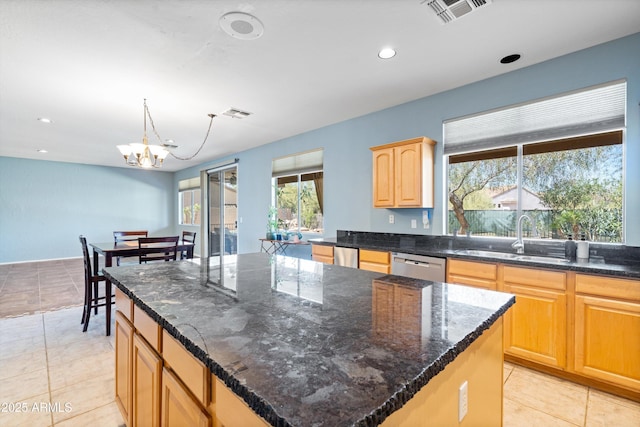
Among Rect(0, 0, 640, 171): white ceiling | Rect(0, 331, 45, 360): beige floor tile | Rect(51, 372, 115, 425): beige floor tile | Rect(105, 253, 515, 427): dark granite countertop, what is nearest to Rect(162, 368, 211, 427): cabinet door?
Rect(105, 253, 515, 427): dark granite countertop

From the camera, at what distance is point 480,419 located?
1.13 metres

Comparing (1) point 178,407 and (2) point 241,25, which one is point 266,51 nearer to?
(2) point 241,25

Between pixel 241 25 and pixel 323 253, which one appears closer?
pixel 241 25

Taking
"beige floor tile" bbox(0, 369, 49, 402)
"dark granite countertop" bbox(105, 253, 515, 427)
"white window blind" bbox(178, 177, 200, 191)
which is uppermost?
"white window blind" bbox(178, 177, 200, 191)

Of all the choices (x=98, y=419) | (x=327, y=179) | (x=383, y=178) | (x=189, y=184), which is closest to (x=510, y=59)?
(x=383, y=178)

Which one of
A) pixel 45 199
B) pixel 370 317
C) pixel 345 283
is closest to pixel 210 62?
pixel 345 283

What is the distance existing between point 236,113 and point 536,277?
3837 mm

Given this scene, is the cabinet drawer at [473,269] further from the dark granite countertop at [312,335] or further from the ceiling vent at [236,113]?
the ceiling vent at [236,113]

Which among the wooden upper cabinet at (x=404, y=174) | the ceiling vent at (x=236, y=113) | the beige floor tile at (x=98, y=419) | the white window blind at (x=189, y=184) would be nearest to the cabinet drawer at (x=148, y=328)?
the beige floor tile at (x=98, y=419)

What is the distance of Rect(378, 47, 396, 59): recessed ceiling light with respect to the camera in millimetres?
2546

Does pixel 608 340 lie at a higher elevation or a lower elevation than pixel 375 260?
lower

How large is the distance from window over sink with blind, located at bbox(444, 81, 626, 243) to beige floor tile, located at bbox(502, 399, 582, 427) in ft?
5.09

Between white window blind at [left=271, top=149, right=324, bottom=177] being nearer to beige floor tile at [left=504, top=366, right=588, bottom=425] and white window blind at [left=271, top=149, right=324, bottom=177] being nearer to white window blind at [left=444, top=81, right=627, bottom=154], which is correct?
white window blind at [left=444, top=81, right=627, bottom=154]

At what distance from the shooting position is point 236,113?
13.5ft
